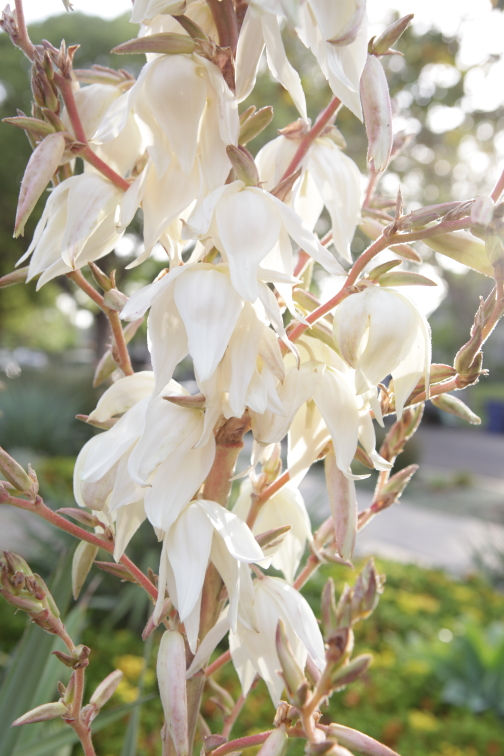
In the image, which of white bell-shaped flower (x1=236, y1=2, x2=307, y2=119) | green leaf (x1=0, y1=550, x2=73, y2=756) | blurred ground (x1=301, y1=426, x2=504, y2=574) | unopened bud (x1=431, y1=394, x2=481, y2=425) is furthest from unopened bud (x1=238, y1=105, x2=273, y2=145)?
blurred ground (x1=301, y1=426, x2=504, y2=574)

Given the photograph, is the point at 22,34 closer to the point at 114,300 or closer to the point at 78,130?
the point at 78,130

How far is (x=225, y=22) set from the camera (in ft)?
1.41

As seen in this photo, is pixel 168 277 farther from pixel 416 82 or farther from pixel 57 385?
pixel 57 385

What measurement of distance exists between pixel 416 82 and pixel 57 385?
459 cm

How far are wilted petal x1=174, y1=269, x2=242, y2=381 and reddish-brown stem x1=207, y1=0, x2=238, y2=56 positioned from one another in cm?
18

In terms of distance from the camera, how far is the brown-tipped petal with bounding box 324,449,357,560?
420 mm

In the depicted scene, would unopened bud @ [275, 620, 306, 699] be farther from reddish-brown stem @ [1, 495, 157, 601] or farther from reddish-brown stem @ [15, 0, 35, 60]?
reddish-brown stem @ [15, 0, 35, 60]

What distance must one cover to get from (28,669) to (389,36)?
678 mm

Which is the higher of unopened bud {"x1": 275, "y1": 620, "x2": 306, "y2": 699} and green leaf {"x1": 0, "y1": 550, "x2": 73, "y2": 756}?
unopened bud {"x1": 275, "y1": 620, "x2": 306, "y2": 699}

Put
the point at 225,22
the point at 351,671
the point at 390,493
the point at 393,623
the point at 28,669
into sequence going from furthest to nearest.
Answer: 1. the point at 393,623
2. the point at 28,669
3. the point at 390,493
4. the point at 225,22
5. the point at 351,671

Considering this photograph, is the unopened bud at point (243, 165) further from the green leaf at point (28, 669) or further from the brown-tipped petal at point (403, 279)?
the green leaf at point (28, 669)

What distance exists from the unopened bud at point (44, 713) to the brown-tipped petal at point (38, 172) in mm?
327

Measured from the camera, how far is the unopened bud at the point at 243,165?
0.38 metres

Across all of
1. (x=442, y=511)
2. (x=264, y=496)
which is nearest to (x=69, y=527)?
(x=264, y=496)
